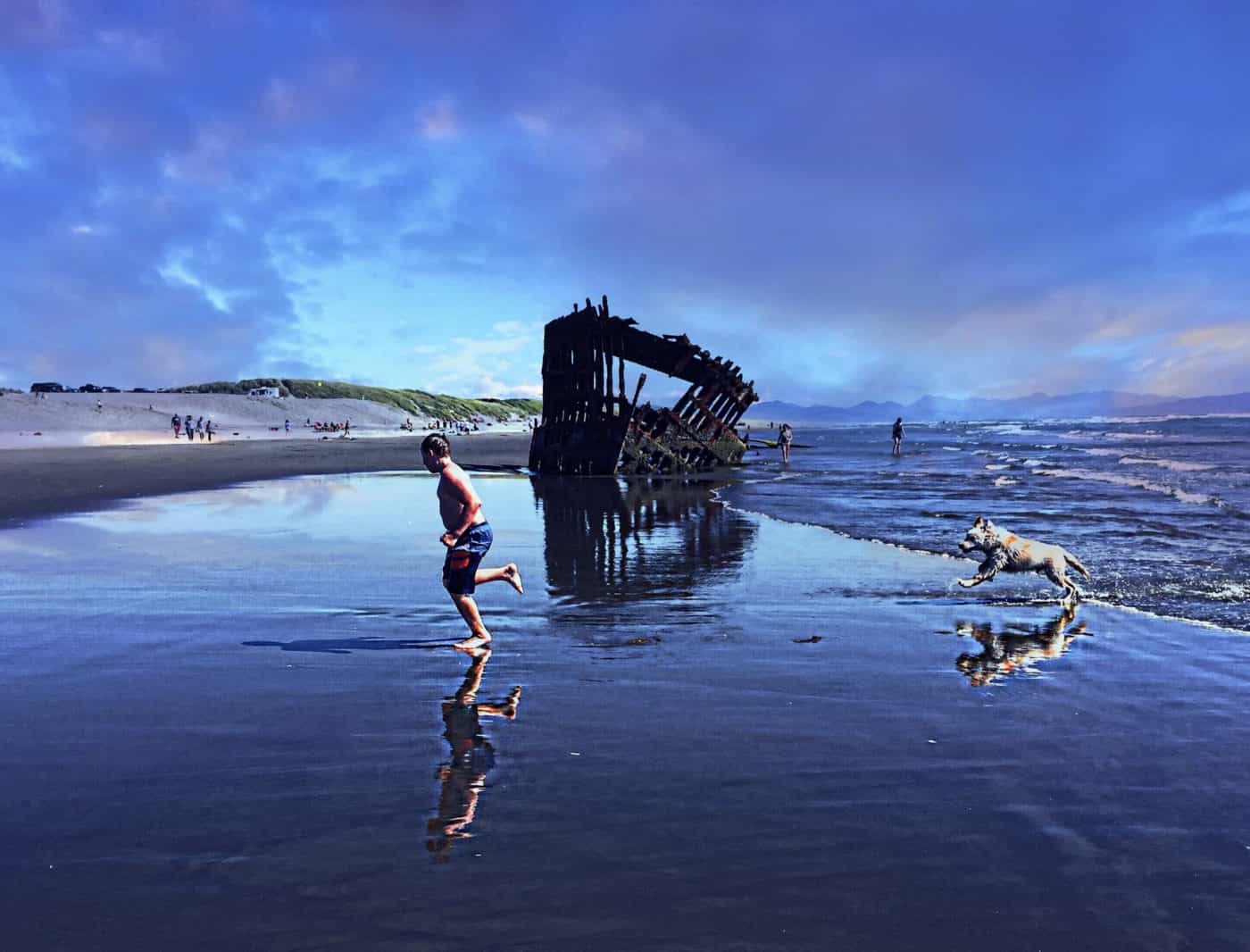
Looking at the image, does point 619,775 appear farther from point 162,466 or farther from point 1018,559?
point 162,466

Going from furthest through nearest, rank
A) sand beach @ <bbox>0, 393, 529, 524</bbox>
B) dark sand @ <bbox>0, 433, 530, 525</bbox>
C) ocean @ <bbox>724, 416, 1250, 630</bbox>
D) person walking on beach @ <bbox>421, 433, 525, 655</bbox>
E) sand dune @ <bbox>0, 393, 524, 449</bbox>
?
sand dune @ <bbox>0, 393, 524, 449</bbox> → sand beach @ <bbox>0, 393, 529, 524</bbox> → dark sand @ <bbox>0, 433, 530, 525</bbox> → ocean @ <bbox>724, 416, 1250, 630</bbox> → person walking on beach @ <bbox>421, 433, 525, 655</bbox>

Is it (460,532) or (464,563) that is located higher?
(460,532)

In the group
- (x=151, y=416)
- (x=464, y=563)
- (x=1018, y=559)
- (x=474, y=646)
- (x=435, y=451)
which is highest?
(x=151, y=416)

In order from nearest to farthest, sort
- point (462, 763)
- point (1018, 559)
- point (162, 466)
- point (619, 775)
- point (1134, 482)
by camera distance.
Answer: point (619, 775), point (462, 763), point (1018, 559), point (1134, 482), point (162, 466)

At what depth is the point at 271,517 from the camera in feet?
52.4

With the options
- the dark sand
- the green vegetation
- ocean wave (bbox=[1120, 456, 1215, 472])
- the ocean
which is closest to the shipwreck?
the ocean

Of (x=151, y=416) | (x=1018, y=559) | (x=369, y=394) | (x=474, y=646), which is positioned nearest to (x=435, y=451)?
(x=474, y=646)

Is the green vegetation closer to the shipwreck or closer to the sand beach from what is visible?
the sand beach

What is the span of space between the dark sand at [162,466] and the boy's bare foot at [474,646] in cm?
1276

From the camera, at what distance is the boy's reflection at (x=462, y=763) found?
3426 mm

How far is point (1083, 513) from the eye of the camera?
667 inches

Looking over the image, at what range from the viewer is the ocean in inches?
367

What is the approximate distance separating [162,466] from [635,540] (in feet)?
84.7

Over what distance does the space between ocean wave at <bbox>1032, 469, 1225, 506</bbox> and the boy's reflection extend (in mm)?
18593
